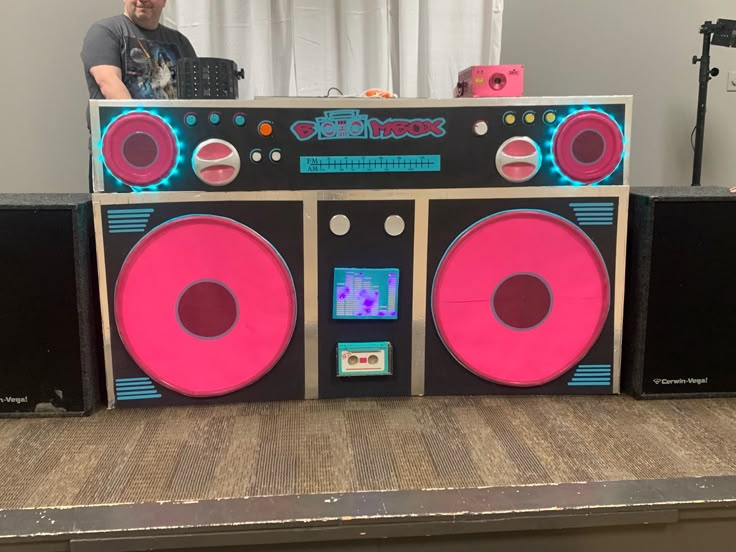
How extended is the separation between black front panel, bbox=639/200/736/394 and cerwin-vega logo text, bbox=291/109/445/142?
0.36 metres

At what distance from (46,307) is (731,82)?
2089 mm

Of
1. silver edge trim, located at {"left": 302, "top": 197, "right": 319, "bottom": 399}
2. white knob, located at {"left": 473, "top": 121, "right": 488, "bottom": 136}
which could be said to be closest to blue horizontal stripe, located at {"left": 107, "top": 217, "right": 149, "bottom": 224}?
silver edge trim, located at {"left": 302, "top": 197, "right": 319, "bottom": 399}

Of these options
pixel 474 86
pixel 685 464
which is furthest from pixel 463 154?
pixel 685 464

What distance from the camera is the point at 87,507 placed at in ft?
2.15

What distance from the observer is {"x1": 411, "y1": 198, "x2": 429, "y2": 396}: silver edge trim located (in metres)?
0.92

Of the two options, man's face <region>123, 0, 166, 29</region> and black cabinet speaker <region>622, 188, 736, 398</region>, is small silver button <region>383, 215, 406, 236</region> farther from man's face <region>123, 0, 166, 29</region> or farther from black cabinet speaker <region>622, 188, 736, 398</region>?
man's face <region>123, 0, 166, 29</region>

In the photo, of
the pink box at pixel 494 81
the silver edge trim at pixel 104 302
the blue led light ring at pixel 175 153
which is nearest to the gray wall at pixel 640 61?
the pink box at pixel 494 81

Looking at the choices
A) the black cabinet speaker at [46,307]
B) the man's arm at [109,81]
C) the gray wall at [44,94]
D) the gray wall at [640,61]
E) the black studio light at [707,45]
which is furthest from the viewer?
the gray wall at [640,61]

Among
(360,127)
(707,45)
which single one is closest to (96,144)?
(360,127)

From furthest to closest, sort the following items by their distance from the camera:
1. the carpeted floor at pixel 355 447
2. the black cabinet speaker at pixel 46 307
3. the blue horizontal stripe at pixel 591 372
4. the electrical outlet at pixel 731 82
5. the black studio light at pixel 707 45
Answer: the electrical outlet at pixel 731 82
the black studio light at pixel 707 45
the blue horizontal stripe at pixel 591 372
the black cabinet speaker at pixel 46 307
the carpeted floor at pixel 355 447

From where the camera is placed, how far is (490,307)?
95 centimetres

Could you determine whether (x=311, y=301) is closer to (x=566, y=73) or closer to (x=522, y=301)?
(x=522, y=301)

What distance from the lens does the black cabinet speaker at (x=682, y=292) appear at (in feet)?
2.96

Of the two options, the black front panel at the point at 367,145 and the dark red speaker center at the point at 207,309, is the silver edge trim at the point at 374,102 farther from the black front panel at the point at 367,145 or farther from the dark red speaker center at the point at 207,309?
the dark red speaker center at the point at 207,309
